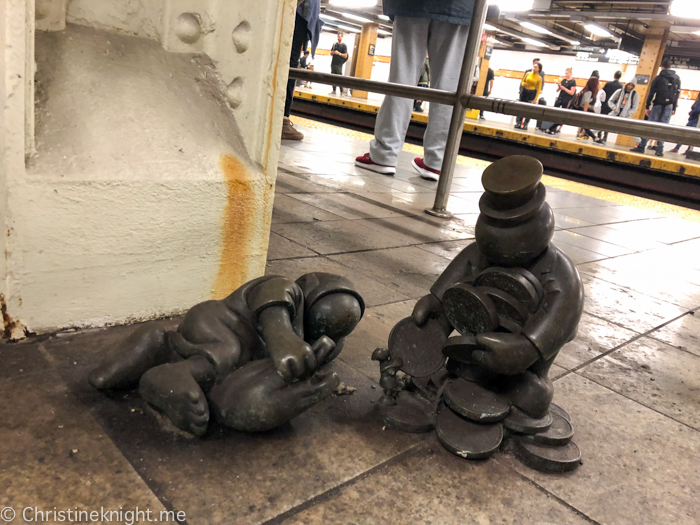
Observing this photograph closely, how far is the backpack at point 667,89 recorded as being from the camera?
10.6m

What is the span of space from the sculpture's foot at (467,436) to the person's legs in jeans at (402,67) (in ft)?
10.7

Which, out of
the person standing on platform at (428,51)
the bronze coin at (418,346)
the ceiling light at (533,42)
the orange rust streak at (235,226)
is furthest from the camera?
the ceiling light at (533,42)

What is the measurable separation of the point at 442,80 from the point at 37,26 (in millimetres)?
3185

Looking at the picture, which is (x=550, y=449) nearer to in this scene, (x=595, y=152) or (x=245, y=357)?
(x=245, y=357)

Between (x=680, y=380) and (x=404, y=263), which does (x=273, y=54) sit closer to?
(x=404, y=263)

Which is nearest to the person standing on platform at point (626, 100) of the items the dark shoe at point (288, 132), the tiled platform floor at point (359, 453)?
the dark shoe at point (288, 132)

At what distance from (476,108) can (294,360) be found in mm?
2602

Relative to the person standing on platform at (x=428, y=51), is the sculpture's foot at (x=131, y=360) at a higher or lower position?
lower

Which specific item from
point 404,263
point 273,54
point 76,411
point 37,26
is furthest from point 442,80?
point 76,411

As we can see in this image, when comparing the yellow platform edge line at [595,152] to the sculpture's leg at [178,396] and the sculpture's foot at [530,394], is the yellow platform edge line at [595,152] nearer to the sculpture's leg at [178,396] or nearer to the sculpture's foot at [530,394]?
the sculpture's foot at [530,394]

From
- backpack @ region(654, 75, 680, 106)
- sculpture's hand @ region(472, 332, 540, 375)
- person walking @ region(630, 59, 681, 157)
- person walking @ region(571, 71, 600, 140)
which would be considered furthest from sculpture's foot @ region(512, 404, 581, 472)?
person walking @ region(571, 71, 600, 140)

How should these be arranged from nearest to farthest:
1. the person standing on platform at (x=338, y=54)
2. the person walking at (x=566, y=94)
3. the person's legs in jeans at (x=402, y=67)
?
the person's legs in jeans at (x=402, y=67)
the person walking at (x=566, y=94)
the person standing on platform at (x=338, y=54)

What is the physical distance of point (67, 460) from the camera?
0.93 meters

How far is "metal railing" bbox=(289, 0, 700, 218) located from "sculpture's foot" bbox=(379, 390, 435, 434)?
1.94 metres
